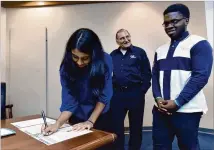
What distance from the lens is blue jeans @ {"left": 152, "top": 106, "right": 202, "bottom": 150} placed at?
1274mm

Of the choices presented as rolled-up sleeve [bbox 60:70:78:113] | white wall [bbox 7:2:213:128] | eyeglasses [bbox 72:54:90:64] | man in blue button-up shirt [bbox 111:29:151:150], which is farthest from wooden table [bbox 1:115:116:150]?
white wall [bbox 7:2:213:128]

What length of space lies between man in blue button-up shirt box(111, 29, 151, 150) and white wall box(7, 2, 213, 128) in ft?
3.26

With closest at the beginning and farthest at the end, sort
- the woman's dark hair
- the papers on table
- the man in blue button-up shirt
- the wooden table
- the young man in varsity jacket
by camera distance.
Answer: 1. the wooden table
2. the papers on table
3. the woman's dark hair
4. the young man in varsity jacket
5. the man in blue button-up shirt

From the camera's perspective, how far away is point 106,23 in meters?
3.51

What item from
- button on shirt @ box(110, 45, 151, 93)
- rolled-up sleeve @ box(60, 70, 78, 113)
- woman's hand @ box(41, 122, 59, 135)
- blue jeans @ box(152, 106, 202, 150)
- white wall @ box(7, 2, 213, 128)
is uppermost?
white wall @ box(7, 2, 213, 128)

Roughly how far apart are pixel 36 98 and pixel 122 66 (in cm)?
206

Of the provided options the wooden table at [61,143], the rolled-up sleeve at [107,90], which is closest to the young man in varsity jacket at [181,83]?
the rolled-up sleeve at [107,90]

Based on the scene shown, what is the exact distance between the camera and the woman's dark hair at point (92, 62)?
1.18 metres

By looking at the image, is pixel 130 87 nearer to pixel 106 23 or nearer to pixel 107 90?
pixel 107 90

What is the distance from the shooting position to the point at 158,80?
1.54 m

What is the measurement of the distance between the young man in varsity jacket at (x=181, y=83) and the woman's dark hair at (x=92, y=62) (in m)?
0.44

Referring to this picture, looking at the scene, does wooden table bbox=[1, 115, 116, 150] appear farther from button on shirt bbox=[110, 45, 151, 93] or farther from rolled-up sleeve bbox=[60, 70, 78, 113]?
button on shirt bbox=[110, 45, 151, 93]

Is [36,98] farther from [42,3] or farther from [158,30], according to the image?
[158,30]

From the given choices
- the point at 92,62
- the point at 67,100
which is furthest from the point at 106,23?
the point at 67,100
